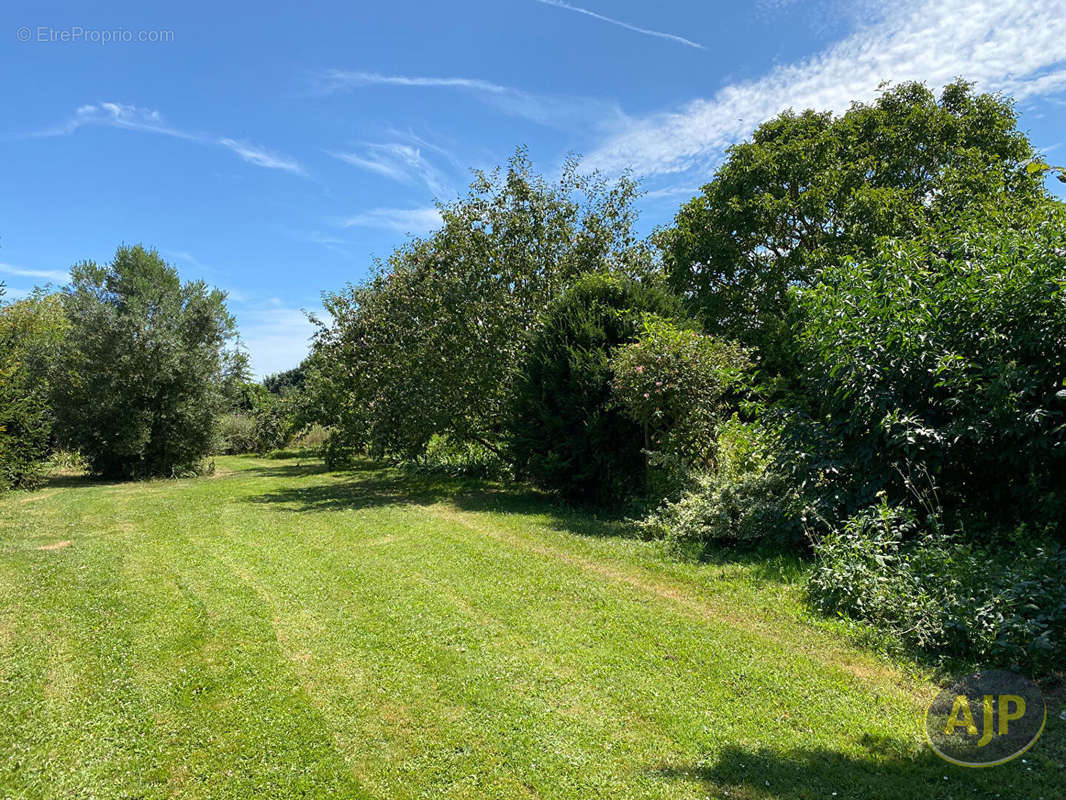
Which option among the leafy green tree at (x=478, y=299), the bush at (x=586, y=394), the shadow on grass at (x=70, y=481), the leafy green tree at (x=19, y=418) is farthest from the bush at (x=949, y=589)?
the shadow on grass at (x=70, y=481)

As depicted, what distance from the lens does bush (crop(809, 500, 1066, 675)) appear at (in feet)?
13.5

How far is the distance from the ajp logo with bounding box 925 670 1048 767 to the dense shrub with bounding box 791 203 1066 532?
77.6 inches

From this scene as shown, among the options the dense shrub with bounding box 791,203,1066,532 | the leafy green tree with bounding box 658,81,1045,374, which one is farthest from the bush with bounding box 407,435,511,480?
the dense shrub with bounding box 791,203,1066,532

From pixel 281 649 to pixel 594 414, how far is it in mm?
7004

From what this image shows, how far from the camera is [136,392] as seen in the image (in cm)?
1898

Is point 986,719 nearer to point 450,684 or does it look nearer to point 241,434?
point 450,684

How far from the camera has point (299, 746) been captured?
342cm

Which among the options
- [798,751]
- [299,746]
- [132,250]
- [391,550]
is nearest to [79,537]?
[391,550]

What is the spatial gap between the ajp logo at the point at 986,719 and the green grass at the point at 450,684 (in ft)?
0.31

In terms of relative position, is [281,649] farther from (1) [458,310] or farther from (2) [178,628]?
(1) [458,310]

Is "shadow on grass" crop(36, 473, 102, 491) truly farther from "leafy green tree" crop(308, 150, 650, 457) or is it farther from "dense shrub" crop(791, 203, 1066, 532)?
"dense shrub" crop(791, 203, 1066, 532)

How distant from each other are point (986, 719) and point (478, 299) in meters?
12.7

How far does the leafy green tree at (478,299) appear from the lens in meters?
14.7

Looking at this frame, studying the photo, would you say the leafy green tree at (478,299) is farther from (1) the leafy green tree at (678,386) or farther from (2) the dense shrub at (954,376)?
(2) the dense shrub at (954,376)
